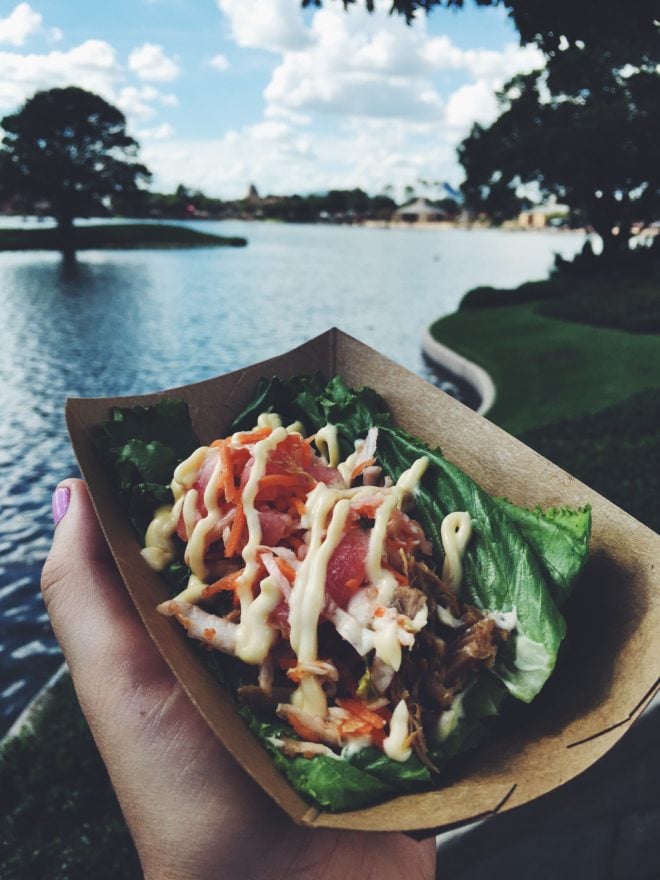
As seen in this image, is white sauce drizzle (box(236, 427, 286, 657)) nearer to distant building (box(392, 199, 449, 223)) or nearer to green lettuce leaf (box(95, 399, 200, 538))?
green lettuce leaf (box(95, 399, 200, 538))

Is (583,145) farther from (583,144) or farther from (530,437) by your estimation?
(530,437)

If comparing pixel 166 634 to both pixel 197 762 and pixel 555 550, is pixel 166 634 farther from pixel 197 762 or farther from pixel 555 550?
pixel 555 550

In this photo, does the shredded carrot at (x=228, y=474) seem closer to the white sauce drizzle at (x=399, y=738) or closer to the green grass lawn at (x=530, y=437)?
the white sauce drizzle at (x=399, y=738)

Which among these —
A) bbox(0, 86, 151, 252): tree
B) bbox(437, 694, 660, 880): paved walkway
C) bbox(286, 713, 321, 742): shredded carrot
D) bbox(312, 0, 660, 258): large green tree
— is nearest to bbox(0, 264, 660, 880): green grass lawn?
bbox(437, 694, 660, 880): paved walkway

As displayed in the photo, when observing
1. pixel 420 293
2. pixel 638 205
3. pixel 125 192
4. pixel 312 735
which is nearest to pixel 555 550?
pixel 312 735

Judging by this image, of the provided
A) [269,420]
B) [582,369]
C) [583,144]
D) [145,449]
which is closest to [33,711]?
[145,449]

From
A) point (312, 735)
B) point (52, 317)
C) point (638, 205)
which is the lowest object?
point (52, 317)
